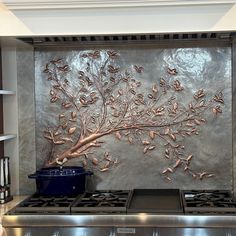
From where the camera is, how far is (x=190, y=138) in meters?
2.88

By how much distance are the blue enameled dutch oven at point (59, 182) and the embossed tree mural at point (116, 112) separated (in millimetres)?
226

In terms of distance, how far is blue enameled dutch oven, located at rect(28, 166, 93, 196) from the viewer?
8.75ft

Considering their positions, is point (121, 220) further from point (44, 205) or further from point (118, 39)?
point (118, 39)

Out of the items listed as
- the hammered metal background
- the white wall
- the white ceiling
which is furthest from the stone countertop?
the white ceiling

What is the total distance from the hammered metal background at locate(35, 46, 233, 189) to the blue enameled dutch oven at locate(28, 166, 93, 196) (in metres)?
0.23

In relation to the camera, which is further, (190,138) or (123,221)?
(190,138)

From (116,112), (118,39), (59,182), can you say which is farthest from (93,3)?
(59,182)

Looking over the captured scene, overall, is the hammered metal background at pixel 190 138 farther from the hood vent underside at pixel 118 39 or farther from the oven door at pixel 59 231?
the oven door at pixel 59 231

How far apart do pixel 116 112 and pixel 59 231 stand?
91 cm

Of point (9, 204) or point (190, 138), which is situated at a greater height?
point (190, 138)

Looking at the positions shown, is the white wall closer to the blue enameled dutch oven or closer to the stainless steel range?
the blue enameled dutch oven

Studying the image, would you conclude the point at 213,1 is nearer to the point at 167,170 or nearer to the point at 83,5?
the point at 83,5

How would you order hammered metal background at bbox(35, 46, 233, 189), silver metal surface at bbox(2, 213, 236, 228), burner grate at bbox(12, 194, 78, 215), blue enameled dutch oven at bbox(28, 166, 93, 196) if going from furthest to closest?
1. hammered metal background at bbox(35, 46, 233, 189)
2. blue enameled dutch oven at bbox(28, 166, 93, 196)
3. burner grate at bbox(12, 194, 78, 215)
4. silver metal surface at bbox(2, 213, 236, 228)

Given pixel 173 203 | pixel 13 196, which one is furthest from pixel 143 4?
pixel 13 196
